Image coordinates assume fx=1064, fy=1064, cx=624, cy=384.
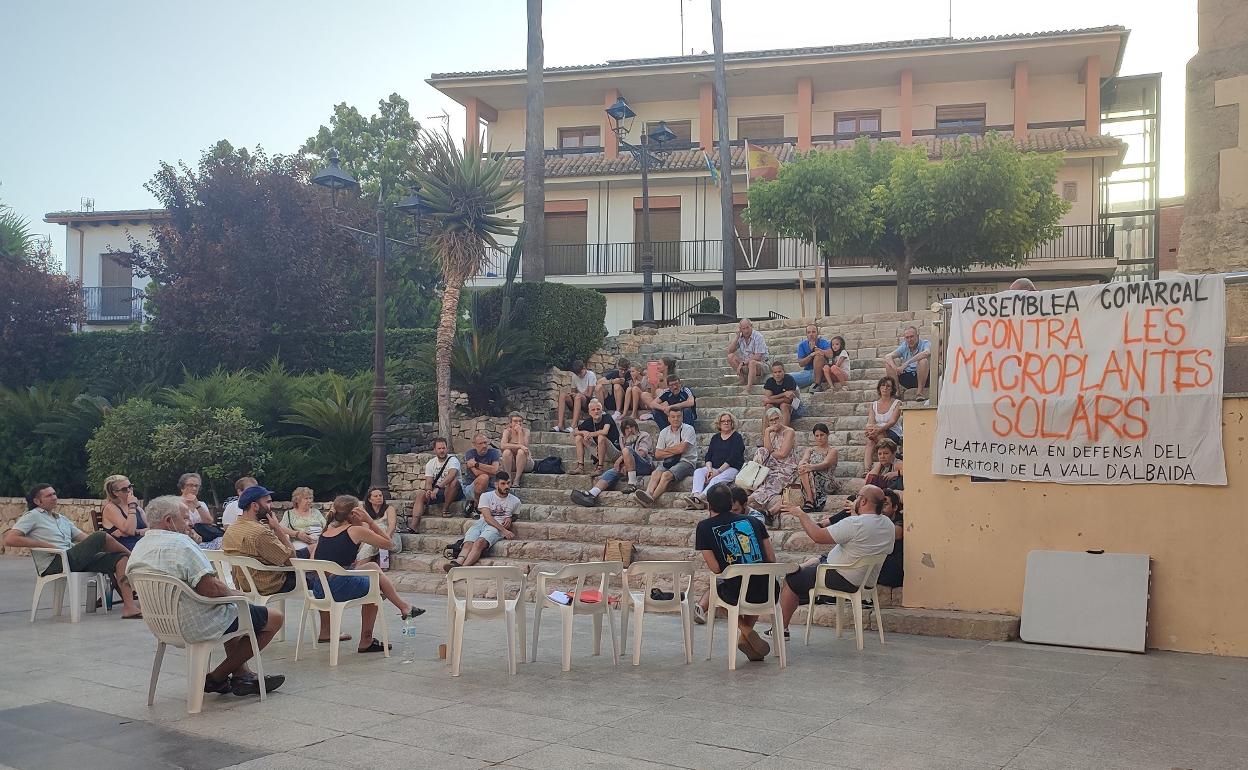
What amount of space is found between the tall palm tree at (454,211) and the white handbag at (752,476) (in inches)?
216

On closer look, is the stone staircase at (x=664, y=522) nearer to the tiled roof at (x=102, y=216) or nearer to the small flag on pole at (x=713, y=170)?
the small flag on pole at (x=713, y=170)

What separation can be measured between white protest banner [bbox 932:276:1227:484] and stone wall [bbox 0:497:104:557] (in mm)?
12626

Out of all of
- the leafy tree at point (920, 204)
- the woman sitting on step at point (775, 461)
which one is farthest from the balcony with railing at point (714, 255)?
the woman sitting on step at point (775, 461)

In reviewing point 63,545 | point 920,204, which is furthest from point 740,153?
point 63,545

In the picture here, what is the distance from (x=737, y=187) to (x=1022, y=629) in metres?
24.7

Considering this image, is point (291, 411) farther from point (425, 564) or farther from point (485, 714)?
point (485, 714)

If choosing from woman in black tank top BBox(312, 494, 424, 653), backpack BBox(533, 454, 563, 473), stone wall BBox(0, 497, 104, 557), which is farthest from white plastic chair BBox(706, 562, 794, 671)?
stone wall BBox(0, 497, 104, 557)

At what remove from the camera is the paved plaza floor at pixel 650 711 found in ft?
16.5

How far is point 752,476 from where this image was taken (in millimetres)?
11445

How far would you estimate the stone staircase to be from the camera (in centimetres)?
915

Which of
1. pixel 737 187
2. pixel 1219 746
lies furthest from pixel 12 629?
A: pixel 737 187

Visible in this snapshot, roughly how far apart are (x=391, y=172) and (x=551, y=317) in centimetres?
1734

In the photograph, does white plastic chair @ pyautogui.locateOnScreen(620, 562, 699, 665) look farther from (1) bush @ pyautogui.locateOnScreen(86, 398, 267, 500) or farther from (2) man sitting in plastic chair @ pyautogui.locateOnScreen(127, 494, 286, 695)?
(1) bush @ pyautogui.locateOnScreen(86, 398, 267, 500)

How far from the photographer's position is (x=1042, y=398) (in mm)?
8617
